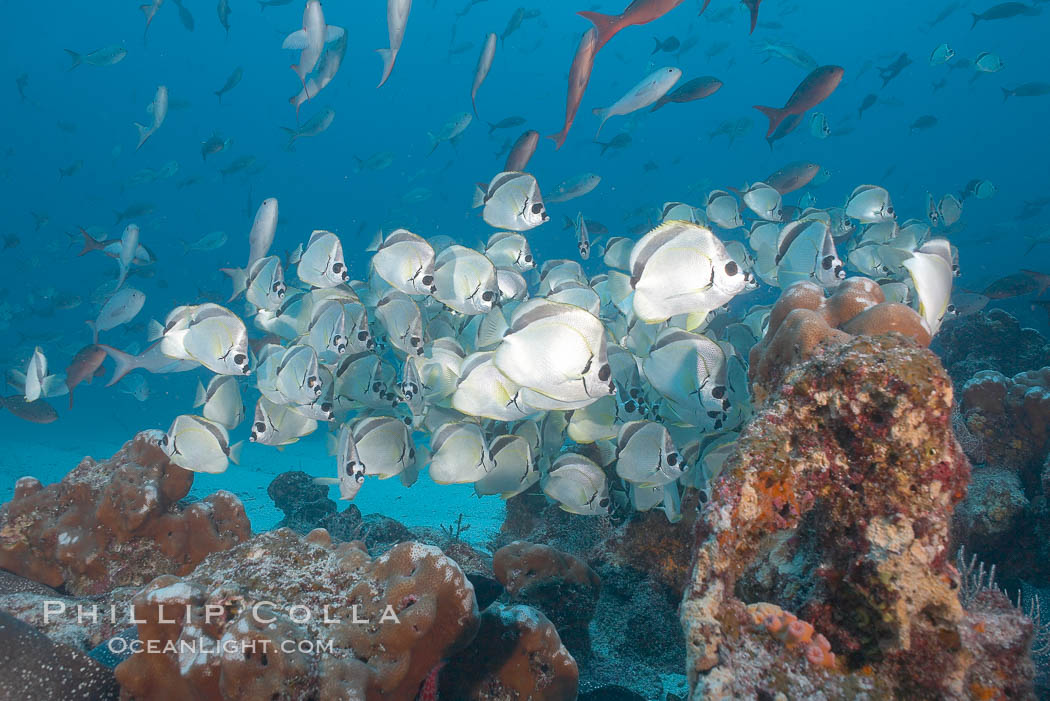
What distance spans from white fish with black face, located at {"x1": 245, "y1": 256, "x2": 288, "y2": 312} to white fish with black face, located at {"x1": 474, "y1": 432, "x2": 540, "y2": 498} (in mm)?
2486

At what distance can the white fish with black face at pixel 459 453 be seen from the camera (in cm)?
370

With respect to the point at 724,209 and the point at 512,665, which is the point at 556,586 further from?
the point at 724,209

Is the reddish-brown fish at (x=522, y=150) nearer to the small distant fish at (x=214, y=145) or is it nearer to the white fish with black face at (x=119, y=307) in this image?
the white fish with black face at (x=119, y=307)

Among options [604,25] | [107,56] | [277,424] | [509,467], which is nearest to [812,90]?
[604,25]

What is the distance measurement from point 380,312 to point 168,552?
2.53 m

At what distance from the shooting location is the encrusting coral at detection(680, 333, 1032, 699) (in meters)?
1.58

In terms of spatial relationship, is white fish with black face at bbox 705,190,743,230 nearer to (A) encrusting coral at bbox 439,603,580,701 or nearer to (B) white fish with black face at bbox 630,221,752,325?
(B) white fish with black face at bbox 630,221,752,325

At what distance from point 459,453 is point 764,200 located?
5.05 meters

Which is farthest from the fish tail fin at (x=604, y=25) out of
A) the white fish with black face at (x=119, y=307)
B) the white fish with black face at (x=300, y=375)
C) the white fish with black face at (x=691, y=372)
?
the white fish with black face at (x=119, y=307)

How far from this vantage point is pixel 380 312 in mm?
4602

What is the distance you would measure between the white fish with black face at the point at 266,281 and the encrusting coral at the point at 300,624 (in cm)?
248

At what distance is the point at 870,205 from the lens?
6.18 m

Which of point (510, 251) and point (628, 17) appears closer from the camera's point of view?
point (628, 17)

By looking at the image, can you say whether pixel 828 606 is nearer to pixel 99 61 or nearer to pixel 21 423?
pixel 99 61
